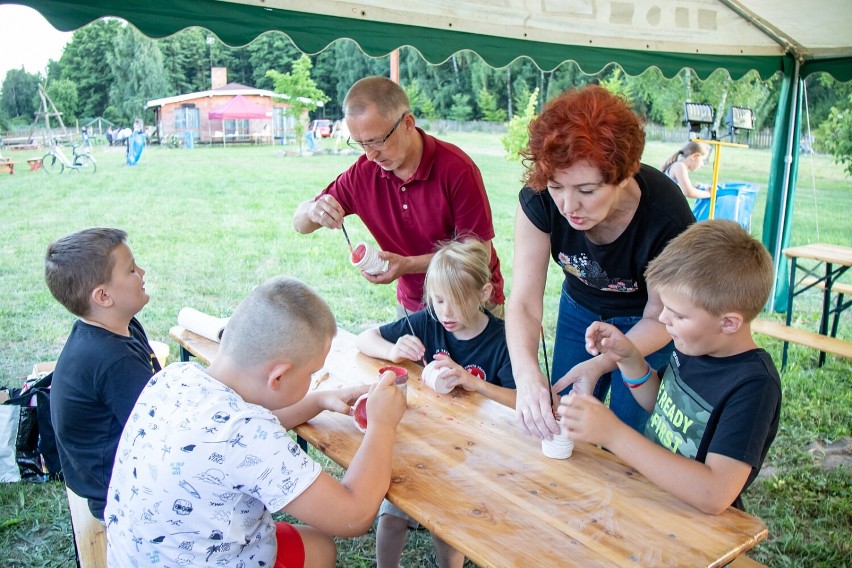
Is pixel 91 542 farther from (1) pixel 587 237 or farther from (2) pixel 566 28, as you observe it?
(2) pixel 566 28

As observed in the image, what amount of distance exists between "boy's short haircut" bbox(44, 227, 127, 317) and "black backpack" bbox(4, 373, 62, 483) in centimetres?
121

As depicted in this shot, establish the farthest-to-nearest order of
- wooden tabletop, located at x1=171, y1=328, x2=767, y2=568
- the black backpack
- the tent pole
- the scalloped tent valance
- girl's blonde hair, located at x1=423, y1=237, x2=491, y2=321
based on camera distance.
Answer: the tent pole, the black backpack, the scalloped tent valance, girl's blonde hair, located at x1=423, y1=237, x2=491, y2=321, wooden tabletop, located at x1=171, y1=328, x2=767, y2=568

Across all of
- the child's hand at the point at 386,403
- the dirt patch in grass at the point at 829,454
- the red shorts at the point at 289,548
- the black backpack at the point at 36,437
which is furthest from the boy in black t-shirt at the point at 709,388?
the black backpack at the point at 36,437

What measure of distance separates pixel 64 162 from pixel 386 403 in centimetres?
927

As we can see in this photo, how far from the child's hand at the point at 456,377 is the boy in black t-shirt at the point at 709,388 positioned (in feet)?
2.07

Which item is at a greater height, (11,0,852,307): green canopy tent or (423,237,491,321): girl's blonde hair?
(11,0,852,307): green canopy tent

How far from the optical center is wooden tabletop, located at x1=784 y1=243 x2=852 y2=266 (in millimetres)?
4891

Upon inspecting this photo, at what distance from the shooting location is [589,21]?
407 centimetres

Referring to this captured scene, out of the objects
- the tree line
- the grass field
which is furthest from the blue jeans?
the tree line

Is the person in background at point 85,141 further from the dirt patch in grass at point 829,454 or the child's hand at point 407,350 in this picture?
the dirt patch in grass at point 829,454

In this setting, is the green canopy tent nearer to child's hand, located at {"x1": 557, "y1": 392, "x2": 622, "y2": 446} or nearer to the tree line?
the tree line

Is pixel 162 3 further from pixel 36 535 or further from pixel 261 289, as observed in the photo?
pixel 36 535

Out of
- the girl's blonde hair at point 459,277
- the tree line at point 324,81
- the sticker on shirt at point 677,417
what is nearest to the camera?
the sticker on shirt at point 677,417

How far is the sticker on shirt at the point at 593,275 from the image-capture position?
223 cm
